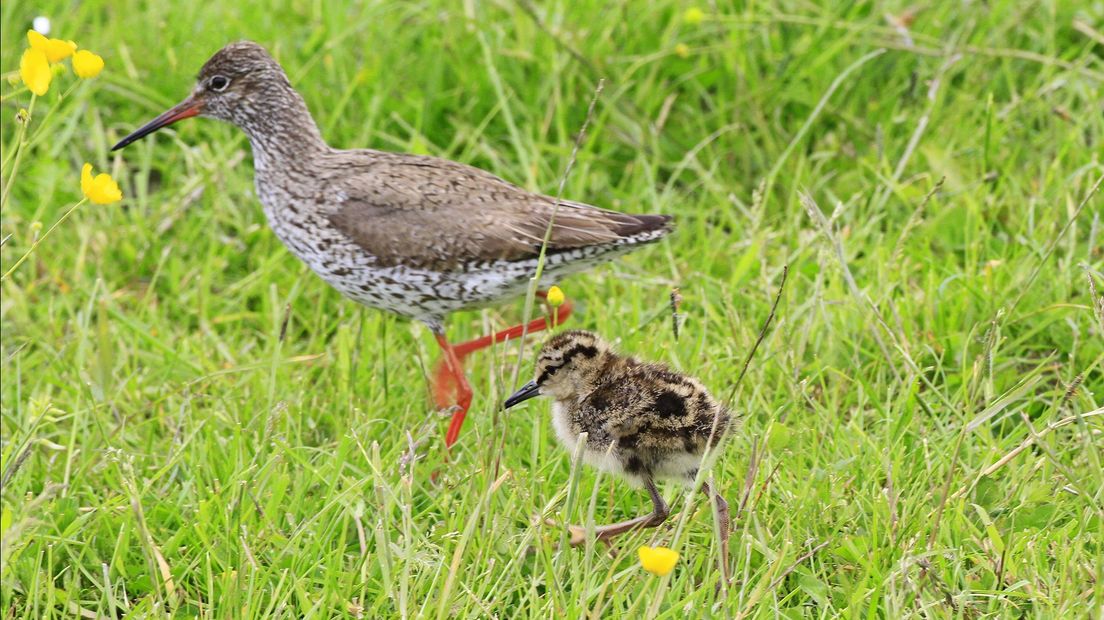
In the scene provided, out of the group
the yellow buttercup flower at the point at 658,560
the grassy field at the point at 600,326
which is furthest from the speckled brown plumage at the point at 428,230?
the yellow buttercup flower at the point at 658,560

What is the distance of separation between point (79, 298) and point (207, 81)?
1.24 meters

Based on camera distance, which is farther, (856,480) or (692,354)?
(692,354)

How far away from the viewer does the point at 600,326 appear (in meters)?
6.50

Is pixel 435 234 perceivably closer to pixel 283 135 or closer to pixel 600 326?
pixel 600 326

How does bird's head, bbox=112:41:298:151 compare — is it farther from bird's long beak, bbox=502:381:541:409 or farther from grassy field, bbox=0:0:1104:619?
bird's long beak, bbox=502:381:541:409

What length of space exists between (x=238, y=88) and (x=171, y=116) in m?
0.34

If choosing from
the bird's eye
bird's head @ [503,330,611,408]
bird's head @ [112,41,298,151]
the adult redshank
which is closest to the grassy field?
bird's head @ [503,330,611,408]

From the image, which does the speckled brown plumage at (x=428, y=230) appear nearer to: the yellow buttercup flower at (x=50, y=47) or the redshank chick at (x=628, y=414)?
the redshank chick at (x=628, y=414)

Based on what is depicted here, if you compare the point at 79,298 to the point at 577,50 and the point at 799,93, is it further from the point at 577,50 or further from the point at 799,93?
the point at 799,93

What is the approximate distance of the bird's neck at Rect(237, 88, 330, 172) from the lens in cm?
655

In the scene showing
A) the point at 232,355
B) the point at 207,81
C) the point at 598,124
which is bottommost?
the point at 232,355

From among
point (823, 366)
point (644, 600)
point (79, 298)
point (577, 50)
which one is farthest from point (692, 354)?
point (79, 298)

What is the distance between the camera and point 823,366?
6.06 metres

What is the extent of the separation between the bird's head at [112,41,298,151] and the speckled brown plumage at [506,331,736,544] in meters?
2.29
